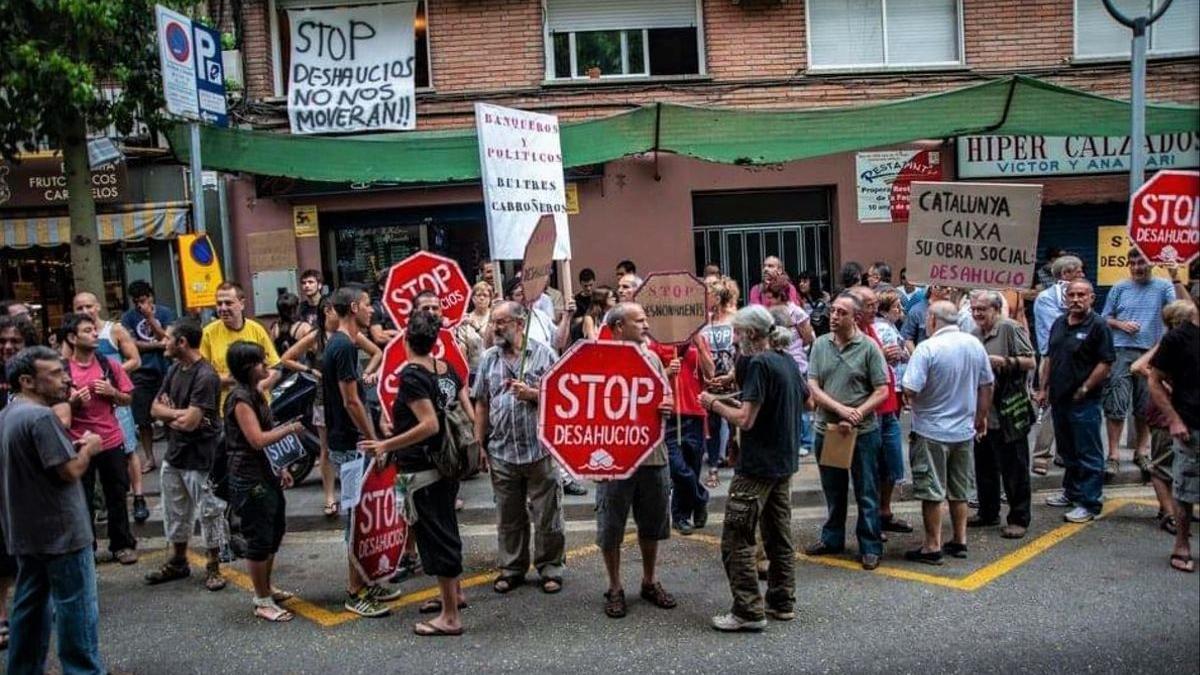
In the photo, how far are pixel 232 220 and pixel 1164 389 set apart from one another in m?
11.7

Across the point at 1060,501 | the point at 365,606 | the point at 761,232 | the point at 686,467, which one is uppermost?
the point at 761,232

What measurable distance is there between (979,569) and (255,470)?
14.4 feet

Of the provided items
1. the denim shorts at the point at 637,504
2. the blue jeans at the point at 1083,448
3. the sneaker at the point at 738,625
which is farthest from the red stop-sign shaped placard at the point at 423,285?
the blue jeans at the point at 1083,448

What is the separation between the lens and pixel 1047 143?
13492 mm

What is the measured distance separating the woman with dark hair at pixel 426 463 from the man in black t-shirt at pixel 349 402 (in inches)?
23.7

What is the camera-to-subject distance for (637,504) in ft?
17.6

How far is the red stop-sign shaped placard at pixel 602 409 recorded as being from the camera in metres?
5.11

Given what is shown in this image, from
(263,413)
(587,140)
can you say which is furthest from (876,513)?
(587,140)

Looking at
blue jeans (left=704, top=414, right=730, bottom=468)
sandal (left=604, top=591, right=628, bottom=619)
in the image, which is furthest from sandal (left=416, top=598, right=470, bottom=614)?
blue jeans (left=704, top=414, right=730, bottom=468)

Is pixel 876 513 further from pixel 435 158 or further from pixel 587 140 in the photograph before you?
pixel 435 158

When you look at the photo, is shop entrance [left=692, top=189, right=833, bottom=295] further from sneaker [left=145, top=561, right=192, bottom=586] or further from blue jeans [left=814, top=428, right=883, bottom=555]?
sneaker [left=145, top=561, right=192, bottom=586]

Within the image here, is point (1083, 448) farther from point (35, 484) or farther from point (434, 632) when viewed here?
point (35, 484)

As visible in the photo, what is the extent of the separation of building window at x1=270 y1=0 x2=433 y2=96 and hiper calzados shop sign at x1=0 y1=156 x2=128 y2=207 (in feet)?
8.01

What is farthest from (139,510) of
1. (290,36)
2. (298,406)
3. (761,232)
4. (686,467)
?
(761,232)
